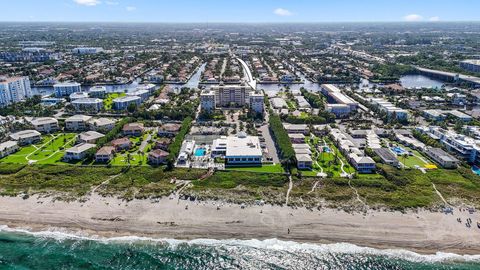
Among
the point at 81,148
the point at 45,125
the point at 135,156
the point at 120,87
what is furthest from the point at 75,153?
the point at 120,87

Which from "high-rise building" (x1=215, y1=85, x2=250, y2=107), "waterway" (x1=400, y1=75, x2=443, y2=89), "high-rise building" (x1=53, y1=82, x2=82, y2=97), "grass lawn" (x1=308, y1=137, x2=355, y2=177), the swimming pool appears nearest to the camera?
"grass lawn" (x1=308, y1=137, x2=355, y2=177)

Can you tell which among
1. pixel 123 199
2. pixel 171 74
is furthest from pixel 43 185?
pixel 171 74

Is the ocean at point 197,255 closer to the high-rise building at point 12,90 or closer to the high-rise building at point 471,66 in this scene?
the high-rise building at point 12,90

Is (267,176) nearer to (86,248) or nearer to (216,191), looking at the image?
(216,191)

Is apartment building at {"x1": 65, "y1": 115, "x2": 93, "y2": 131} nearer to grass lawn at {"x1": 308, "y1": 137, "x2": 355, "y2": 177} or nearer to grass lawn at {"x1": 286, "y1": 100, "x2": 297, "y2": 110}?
grass lawn at {"x1": 308, "y1": 137, "x2": 355, "y2": 177}

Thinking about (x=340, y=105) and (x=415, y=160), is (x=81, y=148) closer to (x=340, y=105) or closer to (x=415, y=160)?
(x=415, y=160)

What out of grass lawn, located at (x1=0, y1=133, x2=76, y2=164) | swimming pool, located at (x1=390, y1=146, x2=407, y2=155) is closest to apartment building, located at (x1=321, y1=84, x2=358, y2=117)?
swimming pool, located at (x1=390, y1=146, x2=407, y2=155)
